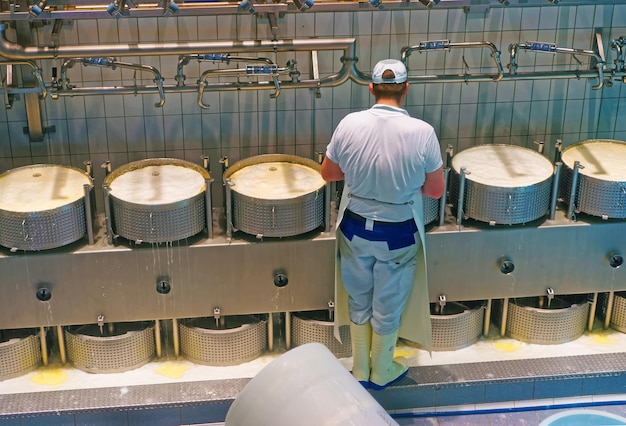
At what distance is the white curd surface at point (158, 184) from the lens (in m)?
4.48

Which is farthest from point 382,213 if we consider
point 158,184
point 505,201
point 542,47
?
point 542,47

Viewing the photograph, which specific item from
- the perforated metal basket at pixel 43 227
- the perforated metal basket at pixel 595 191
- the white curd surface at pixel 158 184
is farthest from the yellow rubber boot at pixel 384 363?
the perforated metal basket at pixel 43 227

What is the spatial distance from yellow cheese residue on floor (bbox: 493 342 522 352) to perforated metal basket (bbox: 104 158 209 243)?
1.79 metres

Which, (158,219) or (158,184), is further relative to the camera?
(158,184)

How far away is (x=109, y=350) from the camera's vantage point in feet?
15.1

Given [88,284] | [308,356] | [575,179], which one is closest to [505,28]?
[575,179]

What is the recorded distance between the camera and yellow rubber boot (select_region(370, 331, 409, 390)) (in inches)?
171

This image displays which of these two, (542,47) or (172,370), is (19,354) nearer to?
(172,370)

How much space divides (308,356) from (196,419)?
2056 millimetres

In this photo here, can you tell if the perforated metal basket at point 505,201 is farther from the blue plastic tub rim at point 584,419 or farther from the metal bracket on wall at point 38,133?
the metal bracket on wall at point 38,133

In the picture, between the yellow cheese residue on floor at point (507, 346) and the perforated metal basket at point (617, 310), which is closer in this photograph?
the yellow cheese residue on floor at point (507, 346)

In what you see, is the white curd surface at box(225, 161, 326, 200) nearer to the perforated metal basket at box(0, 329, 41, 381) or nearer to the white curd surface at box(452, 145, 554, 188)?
the white curd surface at box(452, 145, 554, 188)

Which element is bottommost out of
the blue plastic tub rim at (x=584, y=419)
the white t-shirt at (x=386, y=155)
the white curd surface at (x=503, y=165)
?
the blue plastic tub rim at (x=584, y=419)

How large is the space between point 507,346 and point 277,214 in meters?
1.55
